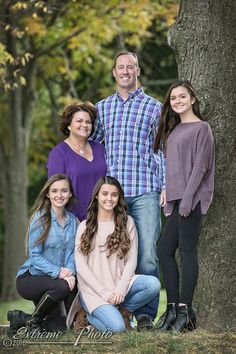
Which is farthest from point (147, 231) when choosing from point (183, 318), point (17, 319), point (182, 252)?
point (17, 319)

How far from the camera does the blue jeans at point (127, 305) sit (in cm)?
666

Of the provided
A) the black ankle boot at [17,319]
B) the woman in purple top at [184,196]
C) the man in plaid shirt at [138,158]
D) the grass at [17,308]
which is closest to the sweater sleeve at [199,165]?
the woman in purple top at [184,196]

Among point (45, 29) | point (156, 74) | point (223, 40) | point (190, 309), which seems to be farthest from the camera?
point (156, 74)

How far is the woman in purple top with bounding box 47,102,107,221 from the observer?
23.6 feet

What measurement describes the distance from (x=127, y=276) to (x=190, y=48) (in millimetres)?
2004

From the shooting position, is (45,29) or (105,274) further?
(45,29)

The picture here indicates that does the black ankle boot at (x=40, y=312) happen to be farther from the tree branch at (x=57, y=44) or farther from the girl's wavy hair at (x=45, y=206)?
the tree branch at (x=57, y=44)

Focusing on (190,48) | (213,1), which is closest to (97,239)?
(190,48)

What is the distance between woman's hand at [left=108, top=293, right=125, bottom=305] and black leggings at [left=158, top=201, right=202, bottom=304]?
0.40m

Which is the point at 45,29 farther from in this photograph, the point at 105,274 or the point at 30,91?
the point at 105,274

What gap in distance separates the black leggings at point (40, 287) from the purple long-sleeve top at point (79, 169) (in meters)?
0.70

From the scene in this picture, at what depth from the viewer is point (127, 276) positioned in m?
6.81

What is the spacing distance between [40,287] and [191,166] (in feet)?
5.29

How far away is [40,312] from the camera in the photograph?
6.82m
